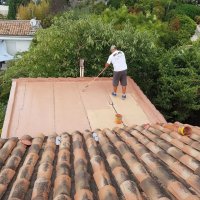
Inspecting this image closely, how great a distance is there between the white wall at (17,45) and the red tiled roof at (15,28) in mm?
830

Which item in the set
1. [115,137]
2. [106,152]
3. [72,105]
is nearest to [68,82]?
[72,105]

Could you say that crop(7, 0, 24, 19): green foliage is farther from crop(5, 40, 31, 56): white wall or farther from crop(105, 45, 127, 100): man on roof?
crop(105, 45, 127, 100): man on roof

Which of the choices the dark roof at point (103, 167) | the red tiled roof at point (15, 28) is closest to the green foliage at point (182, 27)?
the red tiled roof at point (15, 28)

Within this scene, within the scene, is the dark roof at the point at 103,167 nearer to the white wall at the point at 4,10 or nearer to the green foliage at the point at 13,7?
the green foliage at the point at 13,7

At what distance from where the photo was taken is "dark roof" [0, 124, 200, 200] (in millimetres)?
4395

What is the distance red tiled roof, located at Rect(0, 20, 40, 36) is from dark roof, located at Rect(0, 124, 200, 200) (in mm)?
29486

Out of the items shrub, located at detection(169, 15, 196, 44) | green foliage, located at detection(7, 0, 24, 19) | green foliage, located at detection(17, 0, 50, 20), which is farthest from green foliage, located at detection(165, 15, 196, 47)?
green foliage, located at detection(7, 0, 24, 19)

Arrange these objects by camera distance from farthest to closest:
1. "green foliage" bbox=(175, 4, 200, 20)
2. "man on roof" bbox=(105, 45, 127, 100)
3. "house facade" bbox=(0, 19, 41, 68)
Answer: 1. "green foliage" bbox=(175, 4, 200, 20)
2. "house facade" bbox=(0, 19, 41, 68)
3. "man on roof" bbox=(105, 45, 127, 100)

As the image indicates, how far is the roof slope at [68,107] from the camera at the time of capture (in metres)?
9.72

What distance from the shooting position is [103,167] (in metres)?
5.27

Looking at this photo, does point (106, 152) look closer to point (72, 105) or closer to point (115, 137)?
point (115, 137)

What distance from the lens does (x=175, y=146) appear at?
6.23m

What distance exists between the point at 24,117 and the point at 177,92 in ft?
21.4

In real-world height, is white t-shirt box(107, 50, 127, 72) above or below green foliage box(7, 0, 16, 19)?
above
